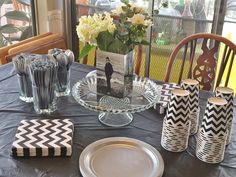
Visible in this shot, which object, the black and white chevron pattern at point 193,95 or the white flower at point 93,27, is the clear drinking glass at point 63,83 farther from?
the black and white chevron pattern at point 193,95

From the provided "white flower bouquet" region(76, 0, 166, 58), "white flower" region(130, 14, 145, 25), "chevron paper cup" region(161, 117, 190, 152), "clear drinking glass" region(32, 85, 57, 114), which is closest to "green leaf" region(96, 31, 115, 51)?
"white flower bouquet" region(76, 0, 166, 58)

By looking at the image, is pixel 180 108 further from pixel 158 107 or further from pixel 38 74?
pixel 38 74

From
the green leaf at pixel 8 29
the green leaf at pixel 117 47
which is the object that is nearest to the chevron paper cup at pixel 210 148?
the green leaf at pixel 117 47

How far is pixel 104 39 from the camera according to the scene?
1.27 m

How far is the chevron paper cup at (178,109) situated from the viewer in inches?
43.0

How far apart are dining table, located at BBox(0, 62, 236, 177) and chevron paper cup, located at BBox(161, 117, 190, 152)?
0.02 meters

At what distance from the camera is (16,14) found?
2.94 m

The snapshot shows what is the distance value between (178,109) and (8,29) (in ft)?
7.62

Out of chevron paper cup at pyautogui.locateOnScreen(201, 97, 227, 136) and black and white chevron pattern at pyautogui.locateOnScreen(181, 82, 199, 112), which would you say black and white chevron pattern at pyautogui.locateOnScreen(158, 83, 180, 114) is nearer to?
black and white chevron pattern at pyautogui.locateOnScreen(181, 82, 199, 112)

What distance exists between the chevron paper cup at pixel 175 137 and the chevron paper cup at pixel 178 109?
0.02 metres

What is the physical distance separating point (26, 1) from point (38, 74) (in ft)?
6.40

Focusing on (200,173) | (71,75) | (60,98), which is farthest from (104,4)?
(200,173)

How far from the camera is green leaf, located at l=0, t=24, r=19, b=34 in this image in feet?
9.56

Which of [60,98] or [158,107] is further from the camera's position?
[60,98]
